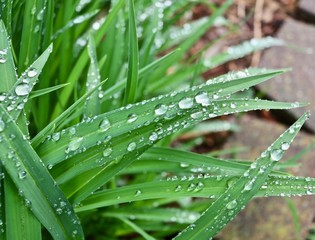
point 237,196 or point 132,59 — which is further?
point 132,59

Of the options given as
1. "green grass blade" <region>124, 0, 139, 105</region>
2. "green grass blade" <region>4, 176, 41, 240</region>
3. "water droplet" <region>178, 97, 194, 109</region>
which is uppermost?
"green grass blade" <region>124, 0, 139, 105</region>

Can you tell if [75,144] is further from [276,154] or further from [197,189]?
[276,154]

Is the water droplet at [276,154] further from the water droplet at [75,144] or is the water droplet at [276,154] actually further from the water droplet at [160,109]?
the water droplet at [75,144]

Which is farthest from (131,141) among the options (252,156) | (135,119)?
(252,156)

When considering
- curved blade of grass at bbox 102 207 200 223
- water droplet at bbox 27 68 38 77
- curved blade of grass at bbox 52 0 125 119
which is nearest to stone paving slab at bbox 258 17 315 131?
curved blade of grass at bbox 102 207 200 223

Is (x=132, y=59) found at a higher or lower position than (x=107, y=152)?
higher

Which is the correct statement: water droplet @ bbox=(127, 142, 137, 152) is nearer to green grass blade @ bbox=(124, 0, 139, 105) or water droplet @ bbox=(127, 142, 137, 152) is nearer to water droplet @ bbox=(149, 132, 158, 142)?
water droplet @ bbox=(149, 132, 158, 142)

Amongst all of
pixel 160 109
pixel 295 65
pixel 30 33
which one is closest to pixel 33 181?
pixel 160 109
